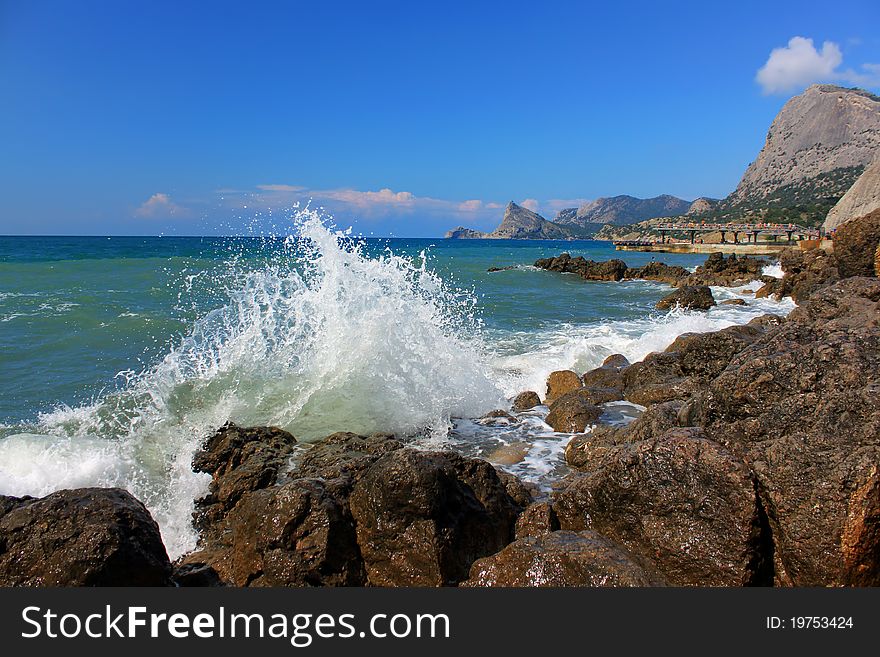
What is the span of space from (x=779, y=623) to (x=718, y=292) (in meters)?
25.7

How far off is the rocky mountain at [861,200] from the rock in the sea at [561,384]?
36.9m

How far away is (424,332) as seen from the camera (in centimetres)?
994

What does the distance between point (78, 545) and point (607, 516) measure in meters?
3.36

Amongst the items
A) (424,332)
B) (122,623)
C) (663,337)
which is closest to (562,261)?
(663,337)

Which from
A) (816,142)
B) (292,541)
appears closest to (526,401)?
(292,541)

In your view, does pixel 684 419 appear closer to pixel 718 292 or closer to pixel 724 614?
pixel 724 614

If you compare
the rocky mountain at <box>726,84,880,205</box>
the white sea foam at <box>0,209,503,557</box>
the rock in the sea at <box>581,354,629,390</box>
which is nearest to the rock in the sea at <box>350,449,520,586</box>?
the white sea foam at <box>0,209,503,557</box>

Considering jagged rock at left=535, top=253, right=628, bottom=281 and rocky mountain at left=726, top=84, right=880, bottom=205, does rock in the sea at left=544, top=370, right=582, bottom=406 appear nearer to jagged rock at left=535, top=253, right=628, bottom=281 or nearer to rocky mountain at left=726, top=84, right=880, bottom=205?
jagged rock at left=535, top=253, right=628, bottom=281

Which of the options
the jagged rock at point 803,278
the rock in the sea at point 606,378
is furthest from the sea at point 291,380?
the jagged rock at point 803,278

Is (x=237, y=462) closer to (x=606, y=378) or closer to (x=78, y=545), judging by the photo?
(x=78, y=545)

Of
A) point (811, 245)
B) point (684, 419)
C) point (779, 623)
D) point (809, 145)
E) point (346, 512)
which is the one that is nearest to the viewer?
point (779, 623)

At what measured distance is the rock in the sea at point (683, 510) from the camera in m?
3.43

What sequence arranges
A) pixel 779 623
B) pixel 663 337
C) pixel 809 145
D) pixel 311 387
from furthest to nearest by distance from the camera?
pixel 809 145 < pixel 663 337 < pixel 311 387 < pixel 779 623

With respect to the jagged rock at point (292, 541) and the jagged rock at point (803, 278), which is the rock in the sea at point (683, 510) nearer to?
the jagged rock at point (292, 541)
